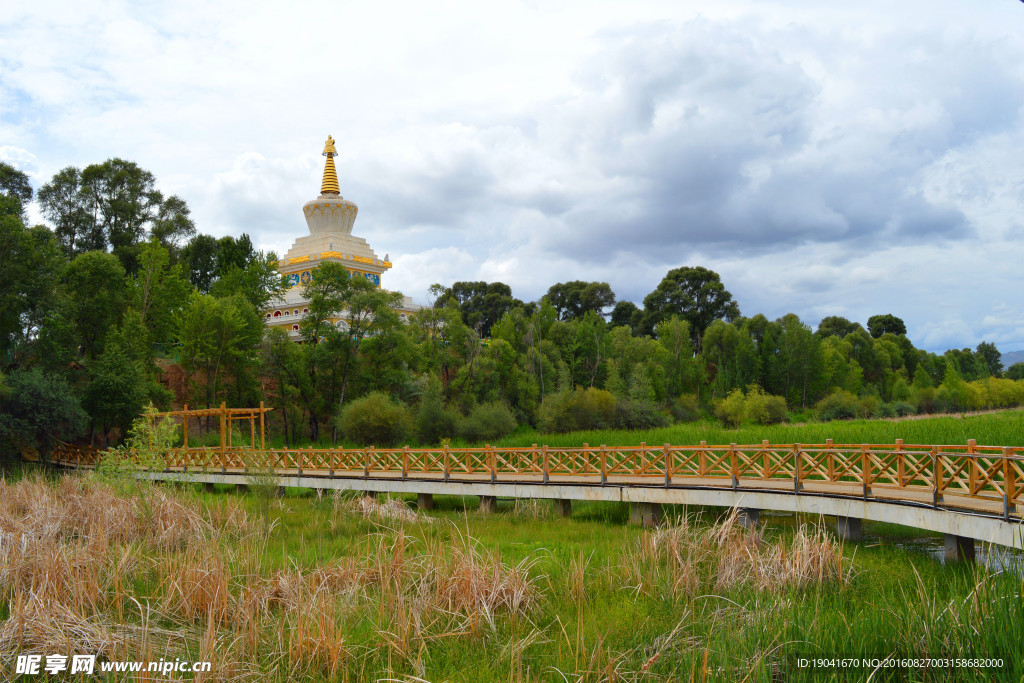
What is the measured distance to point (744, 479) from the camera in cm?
1412

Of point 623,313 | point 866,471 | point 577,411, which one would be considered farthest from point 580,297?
point 866,471

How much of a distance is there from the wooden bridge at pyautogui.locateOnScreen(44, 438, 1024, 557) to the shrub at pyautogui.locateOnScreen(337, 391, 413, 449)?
8.64 m

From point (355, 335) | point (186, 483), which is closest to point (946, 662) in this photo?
point (186, 483)

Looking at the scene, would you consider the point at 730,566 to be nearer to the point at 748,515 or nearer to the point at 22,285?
the point at 748,515

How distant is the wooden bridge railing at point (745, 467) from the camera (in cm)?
1016

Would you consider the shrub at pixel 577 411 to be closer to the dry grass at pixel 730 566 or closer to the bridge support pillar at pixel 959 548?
the bridge support pillar at pixel 959 548

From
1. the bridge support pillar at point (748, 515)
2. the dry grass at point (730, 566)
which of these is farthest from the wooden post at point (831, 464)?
the dry grass at point (730, 566)

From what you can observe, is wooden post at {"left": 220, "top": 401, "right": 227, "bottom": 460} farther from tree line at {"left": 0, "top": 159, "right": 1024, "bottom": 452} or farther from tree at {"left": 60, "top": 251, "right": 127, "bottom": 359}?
tree at {"left": 60, "top": 251, "right": 127, "bottom": 359}

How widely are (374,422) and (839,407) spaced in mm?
30379

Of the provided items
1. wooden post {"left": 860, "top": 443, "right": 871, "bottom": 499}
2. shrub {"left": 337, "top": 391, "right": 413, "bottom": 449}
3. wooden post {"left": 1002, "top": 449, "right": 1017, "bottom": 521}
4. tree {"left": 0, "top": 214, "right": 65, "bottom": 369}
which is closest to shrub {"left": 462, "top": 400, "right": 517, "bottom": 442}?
shrub {"left": 337, "top": 391, "right": 413, "bottom": 449}

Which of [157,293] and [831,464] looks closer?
[831,464]

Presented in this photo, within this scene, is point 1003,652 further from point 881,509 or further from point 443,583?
point 881,509

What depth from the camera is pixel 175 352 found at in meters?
37.0

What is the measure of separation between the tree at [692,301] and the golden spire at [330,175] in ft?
93.3
